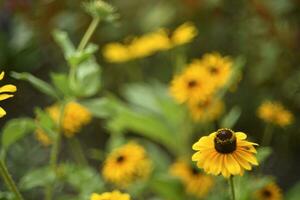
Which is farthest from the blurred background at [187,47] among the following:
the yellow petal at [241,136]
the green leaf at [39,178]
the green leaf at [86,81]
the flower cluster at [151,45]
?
the yellow petal at [241,136]

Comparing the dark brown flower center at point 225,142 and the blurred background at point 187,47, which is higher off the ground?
the blurred background at point 187,47

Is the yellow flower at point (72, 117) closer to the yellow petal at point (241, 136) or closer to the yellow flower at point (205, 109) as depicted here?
the yellow flower at point (205, 109)

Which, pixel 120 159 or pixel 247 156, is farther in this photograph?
pixel 120 159

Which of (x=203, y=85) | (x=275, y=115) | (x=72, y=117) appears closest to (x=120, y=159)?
(x=72, y=117)

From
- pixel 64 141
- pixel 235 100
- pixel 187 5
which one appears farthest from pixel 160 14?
pixel 64 141

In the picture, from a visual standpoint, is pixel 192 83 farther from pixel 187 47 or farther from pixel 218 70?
pixel 187 47

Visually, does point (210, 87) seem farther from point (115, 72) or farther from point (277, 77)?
point (115, 72)
